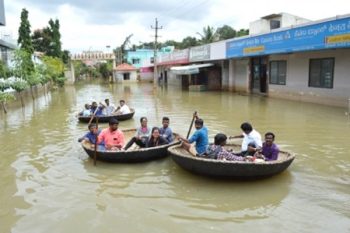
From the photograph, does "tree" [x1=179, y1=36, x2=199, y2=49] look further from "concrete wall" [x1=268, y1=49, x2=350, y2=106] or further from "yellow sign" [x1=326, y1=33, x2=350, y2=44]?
"yellow sign" [x1=326, y1=33, x2=350, y2=44]

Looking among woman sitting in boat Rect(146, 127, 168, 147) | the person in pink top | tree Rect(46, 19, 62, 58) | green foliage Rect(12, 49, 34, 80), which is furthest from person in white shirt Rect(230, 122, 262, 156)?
tree Rect(46, 19, 62, 58)

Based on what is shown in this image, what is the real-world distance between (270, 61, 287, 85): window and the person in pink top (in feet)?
51.4

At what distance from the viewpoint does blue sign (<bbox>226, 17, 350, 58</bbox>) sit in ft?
51.3

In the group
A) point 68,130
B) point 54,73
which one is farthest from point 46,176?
point 54,73

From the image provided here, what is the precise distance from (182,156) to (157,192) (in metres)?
0.86

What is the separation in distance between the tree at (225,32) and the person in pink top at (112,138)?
49785 millimetres

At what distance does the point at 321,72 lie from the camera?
18609 millimetres

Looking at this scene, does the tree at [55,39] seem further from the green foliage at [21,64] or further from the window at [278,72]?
the window at [278,72]

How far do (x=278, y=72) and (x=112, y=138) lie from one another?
1645 centimetres

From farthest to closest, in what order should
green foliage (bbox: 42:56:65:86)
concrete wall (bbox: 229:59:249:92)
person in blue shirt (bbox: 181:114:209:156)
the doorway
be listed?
1. green foliage (bbox: 42:56:65:86)
2. concrete wall (bbox: 229:59:249:92)
3. the doorway
4. person in blue shirt (bbox: 181:114:209:156)

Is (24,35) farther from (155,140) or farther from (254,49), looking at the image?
(155,140)

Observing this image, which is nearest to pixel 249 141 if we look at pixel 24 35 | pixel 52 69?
pixel 24 35

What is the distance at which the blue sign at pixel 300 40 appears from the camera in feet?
51.3

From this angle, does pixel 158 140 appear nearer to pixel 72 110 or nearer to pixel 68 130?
pixel 68 130
